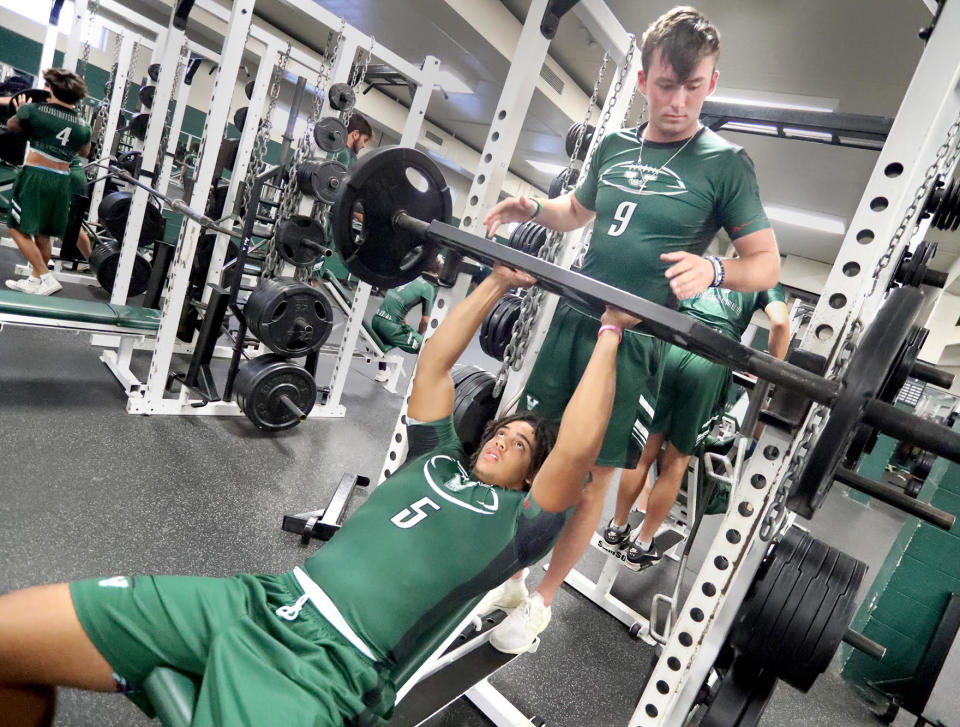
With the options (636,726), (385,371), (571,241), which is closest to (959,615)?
(636,726)

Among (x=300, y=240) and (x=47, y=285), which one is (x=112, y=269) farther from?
(x=300, y=240)

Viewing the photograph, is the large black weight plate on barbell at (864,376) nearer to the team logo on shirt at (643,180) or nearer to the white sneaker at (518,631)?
the team logo on shirt at (643,180)

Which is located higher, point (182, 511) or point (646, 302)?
point (646, 302)

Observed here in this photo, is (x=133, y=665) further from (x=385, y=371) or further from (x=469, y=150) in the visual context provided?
(x=469, y=150)

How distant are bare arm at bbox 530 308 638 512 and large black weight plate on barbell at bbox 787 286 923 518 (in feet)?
1.24

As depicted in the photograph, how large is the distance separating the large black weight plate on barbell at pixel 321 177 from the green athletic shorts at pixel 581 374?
1.53 m

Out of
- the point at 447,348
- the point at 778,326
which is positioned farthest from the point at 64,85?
the point at 778,326

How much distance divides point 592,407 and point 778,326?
1152 millimetres

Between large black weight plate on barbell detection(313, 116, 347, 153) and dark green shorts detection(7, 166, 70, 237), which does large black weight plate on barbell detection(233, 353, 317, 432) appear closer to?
large black weight plate on barbell detection(313, 116, 347, 153)

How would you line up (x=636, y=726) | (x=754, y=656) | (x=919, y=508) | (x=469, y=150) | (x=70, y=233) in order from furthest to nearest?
(x=469, y=150)
(x=70, y=233)
(x=636, y=726)
(x=754, y=656)
(x=919, y=508)

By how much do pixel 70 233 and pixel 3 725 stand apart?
467 cm

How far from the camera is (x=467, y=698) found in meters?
1.60

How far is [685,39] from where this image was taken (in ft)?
3.80

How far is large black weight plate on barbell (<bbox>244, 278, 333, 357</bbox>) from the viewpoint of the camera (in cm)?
254
